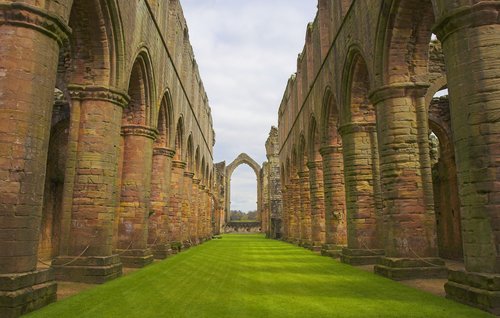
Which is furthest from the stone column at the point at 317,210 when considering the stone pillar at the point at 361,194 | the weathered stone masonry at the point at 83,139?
the weathered stone masonry at the point at 83,139

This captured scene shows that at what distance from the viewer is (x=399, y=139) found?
788cm

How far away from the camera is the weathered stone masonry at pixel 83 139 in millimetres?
4891

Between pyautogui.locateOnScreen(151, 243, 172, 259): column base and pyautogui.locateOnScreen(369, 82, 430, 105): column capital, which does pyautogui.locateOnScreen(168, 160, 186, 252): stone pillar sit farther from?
pyautogui.locateOnScreen(369, 82, 430, 105): column capital

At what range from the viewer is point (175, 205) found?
16.0 meters

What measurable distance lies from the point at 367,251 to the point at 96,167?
733 centimetres

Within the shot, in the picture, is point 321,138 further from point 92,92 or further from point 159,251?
point 92,92

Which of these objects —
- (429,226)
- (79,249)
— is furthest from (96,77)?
(429,226)

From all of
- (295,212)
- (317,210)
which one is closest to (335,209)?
(317,210)

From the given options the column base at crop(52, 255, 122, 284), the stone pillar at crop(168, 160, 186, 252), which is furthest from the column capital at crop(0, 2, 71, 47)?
the stone pillar at crop(168, 160, 186, 252)

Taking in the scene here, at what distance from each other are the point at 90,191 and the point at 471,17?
7.26 meters

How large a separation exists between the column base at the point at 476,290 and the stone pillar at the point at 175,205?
11.7 m

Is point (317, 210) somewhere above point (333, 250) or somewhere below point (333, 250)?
above

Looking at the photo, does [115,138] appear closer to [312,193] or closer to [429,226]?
[429,226]

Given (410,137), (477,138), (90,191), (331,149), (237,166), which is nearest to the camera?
(477,138)
